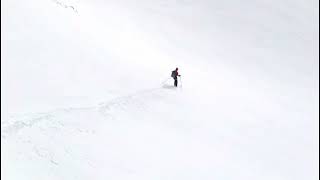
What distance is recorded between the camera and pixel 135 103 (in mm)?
26234

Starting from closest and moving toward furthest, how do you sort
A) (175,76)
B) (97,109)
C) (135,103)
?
(97,109) < (135,103) < (175,76)

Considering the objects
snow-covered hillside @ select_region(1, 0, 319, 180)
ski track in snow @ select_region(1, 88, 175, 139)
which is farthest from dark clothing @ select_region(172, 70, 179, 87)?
ski track in snow @ select_region(1, 88, 175, 139)

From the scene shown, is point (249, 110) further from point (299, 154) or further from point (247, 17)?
point (247, 17)

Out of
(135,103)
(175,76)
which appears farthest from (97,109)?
(175,76)

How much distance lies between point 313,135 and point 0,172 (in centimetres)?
2025

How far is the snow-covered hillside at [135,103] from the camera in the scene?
21703 millimetres

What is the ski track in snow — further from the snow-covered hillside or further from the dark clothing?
the dark clothing

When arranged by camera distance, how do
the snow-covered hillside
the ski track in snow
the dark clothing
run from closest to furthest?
the ski track in snow, the snow-covered hillside, the dark clothing

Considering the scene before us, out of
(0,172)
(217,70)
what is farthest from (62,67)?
(217,70)

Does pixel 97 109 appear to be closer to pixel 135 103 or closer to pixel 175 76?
pixel 135 103

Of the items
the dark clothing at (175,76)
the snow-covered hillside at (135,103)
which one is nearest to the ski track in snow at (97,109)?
the snow-covered hillside at (135,103)

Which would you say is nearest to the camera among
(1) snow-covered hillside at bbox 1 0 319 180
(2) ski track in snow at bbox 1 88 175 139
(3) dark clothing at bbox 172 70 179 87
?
(2) ski track in snow at bbox 1 88 175 139

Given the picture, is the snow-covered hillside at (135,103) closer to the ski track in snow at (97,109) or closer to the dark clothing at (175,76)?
the ski track in snow at (97,109)

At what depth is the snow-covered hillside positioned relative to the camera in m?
21.7
